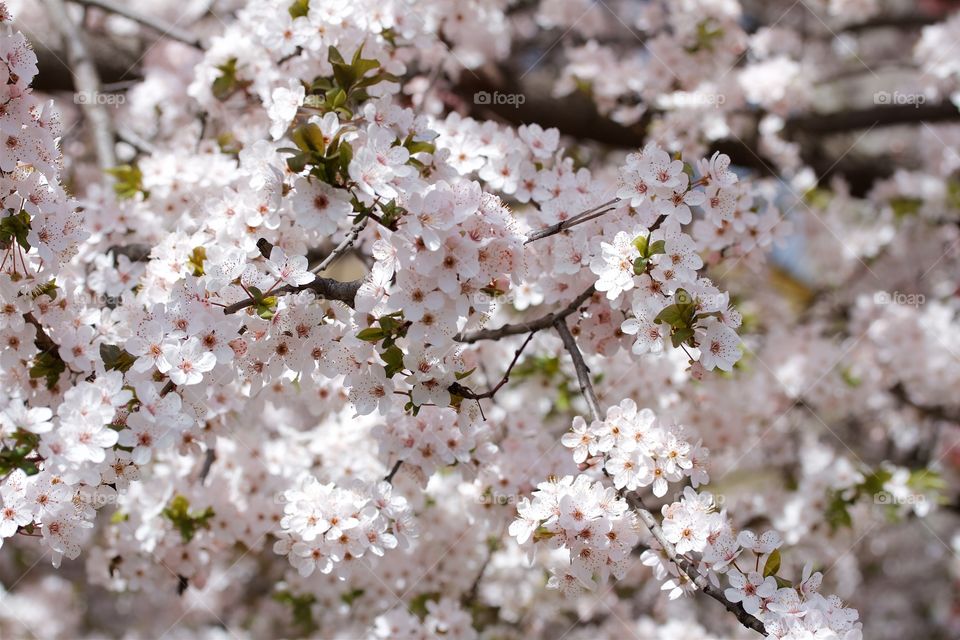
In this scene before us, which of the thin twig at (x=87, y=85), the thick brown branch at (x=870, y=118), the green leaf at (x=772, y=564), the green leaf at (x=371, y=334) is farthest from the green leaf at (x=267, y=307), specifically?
the thick brown branch at (x=870, y=118)

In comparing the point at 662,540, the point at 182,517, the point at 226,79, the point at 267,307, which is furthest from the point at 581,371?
the point at 226,79

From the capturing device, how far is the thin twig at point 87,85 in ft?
9.65

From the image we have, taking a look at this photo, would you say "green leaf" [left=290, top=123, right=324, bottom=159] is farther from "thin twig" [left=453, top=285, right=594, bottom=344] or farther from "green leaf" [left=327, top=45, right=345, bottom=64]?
"thin twig" [left=453, top=285, right=594, bottom=344]

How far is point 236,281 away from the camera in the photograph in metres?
1.76

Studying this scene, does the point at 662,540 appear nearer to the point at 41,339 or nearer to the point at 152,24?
the point at 41,339

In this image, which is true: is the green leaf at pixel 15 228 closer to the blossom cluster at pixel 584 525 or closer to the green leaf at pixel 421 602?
the blossom cluster at pixel 584 525

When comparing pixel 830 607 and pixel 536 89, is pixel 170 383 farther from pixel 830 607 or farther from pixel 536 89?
pixel 536 89

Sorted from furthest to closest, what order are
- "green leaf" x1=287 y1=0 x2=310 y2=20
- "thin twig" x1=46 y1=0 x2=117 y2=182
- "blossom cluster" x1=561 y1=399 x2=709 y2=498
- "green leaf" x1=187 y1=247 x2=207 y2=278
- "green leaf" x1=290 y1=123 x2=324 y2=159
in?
"thin twig" x1=46 y1=0 x2=117 y2=182 → "green leaf" x1=287 y1=0 x2=310 y2=20 → "green leaf" x1=187 y1=247 x2=207 y2=278 → "blossom cluster" x1=561 y1=399 x2=709 y2=498 → "green leaf" x1=290 y1=123 x2=324 y2=159

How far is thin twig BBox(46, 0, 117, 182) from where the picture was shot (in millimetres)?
2941

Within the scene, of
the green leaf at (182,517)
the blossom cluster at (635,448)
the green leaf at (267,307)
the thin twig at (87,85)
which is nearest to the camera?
the green leaf at (267,307)

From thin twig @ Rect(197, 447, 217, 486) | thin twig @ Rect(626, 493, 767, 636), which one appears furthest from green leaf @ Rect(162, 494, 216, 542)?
thin twig @ Rect(626, 493, 767, 636)

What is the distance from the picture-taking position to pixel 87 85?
3135mm

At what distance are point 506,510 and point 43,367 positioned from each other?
130 cm

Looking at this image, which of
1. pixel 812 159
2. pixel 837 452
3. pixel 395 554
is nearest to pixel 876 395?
pixel 837 452
